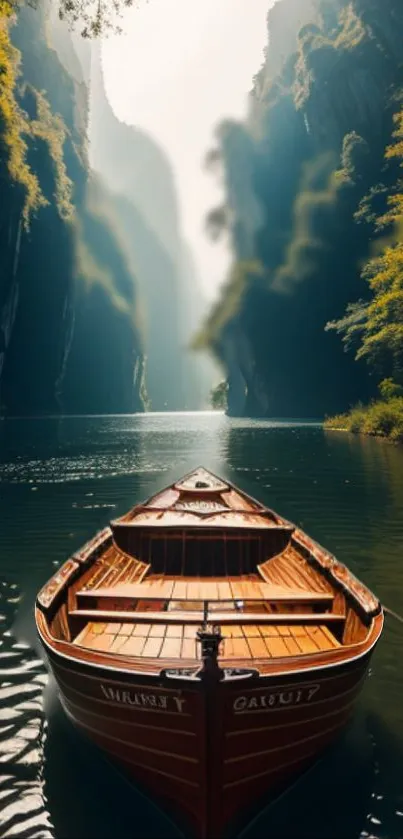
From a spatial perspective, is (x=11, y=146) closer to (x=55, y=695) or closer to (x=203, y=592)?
(x=203, y=592)

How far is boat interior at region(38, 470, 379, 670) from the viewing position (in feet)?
18.0

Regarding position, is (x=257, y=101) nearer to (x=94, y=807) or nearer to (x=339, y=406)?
(x=339, y=406)

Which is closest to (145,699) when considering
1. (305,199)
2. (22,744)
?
(22,744)

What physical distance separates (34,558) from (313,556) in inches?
251

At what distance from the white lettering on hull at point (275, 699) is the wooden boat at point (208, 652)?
11 mm

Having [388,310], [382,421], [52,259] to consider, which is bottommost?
→ [382,421]

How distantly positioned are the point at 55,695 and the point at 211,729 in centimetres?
308

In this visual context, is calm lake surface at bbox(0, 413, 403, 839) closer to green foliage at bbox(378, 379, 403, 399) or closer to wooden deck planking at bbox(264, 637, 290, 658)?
wooden deck planking at bbox(264, 637, 290, 658)

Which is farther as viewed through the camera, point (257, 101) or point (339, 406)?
point (257, 101)

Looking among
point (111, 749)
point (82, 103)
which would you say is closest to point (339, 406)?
point (111, 749)

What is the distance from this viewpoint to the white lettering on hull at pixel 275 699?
3.96 m

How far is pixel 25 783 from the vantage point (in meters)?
4.61

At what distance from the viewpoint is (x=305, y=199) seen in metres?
62.5

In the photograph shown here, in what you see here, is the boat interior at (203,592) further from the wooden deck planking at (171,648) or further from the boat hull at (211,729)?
the boat hull at (211,729)
